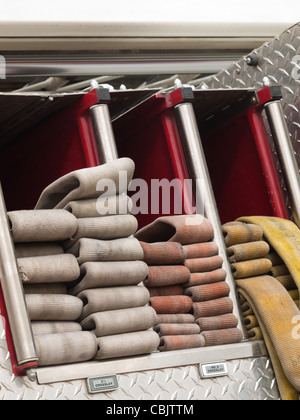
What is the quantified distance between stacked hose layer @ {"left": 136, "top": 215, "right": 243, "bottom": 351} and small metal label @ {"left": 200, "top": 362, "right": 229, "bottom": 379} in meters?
0.08

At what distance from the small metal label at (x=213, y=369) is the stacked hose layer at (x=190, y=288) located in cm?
8

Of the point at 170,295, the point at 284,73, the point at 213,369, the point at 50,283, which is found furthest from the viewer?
the point at 284,73

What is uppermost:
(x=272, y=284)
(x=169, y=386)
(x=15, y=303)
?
(x=15, y=303)

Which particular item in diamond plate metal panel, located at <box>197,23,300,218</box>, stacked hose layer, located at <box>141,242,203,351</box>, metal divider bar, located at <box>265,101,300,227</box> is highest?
diamond plate metal panel, located at <box>197,23,300,218</box>

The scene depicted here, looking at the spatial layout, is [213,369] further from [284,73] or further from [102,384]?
[284,73]

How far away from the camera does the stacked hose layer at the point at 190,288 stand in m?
2.53

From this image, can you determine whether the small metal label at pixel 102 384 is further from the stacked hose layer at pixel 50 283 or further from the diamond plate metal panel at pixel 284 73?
the diamond plate metal panel at pixel 284 73

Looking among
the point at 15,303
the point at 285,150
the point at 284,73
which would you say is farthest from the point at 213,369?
the point at 284,73

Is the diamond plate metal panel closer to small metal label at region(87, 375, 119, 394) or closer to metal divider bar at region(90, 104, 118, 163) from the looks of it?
metal divider bar at region(90, 104, 118, 163)

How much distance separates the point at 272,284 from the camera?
2.72 meters

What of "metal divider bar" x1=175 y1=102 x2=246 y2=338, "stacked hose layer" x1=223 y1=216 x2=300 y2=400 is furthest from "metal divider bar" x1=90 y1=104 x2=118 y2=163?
"stacked hose layer" x1=223 y1=216 x2=300 y2=400

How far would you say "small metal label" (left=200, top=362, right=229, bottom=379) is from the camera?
7.96 feet

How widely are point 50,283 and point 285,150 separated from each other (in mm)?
1180

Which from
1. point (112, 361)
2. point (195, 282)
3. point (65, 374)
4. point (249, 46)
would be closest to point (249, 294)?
point (195, 282)
